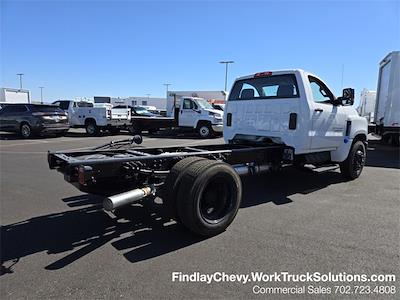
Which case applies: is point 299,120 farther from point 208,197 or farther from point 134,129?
point 134,129

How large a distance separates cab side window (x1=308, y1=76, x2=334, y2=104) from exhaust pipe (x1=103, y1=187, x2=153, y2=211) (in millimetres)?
3820

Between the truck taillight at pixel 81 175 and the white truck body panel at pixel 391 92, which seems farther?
the white truck body panel at pixel 391 92

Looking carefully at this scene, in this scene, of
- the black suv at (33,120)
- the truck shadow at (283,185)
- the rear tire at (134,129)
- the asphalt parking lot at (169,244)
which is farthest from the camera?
the rear tire at (134,129)

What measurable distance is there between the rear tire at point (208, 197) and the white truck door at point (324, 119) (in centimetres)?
247

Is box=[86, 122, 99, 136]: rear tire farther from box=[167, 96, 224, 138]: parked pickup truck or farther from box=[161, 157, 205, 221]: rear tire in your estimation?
box=[161, 157, 205, 221]: rear tire

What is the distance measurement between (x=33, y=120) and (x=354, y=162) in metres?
14.4

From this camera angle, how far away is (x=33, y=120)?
15617mm

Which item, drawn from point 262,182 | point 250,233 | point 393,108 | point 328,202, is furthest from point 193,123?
point 250,233

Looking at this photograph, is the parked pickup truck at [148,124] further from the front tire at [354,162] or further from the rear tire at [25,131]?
the front tire at [354,162]

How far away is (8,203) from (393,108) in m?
12.6

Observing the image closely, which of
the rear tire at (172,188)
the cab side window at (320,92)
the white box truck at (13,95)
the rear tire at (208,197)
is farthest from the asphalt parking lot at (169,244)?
the white box truck at (13,95)

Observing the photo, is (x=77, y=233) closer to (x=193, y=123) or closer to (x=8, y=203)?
(x=8, y=203)

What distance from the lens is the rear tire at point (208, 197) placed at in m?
3.65

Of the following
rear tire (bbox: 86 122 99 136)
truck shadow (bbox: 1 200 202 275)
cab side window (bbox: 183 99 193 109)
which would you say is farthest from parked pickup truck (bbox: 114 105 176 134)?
truck shadow (bbox: 1 200 202 275)
